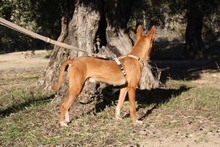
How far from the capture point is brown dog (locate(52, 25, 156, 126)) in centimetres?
807

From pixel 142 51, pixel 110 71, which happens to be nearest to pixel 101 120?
pixel 110 71

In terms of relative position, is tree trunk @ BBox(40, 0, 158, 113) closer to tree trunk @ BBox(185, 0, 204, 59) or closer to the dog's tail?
the dog's tail

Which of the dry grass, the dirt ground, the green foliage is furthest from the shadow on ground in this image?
the green foliage

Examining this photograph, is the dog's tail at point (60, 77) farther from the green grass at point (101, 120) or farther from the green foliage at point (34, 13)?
the green foliage at point (34, 13)

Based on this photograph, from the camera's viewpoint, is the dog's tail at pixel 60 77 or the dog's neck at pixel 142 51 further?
the dog's neck at pixel 142 51

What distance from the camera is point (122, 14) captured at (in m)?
14.0

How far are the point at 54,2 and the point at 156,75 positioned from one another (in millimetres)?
5525

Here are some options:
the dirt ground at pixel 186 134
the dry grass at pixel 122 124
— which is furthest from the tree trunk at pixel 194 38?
the dirt ground at pixel 186 134

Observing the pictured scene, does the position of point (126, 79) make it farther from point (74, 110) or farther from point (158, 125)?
point (74, 110)

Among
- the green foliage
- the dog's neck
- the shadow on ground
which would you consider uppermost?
the green foliage

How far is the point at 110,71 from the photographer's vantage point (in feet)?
27.6

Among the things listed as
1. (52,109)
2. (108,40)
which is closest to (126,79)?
(52,109)

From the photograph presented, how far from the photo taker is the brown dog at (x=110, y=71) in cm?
807

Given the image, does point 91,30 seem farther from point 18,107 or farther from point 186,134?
A: point 186,134
